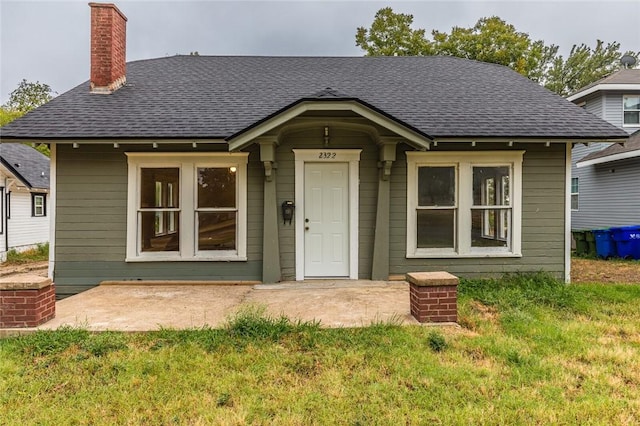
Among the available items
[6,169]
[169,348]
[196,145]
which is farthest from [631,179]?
[6,169]

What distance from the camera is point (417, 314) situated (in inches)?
162

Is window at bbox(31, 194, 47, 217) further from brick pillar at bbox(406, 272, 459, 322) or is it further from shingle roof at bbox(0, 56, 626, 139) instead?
brick pillar at bbox(406, 272, 459, 322)

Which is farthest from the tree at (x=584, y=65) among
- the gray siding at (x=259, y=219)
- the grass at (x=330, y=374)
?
the grass at (x=330, y=374)

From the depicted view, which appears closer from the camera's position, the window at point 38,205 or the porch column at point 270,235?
the porch column at point 270,235

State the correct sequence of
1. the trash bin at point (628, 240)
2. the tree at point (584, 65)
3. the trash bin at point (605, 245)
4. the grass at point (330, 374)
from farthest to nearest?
the tree at point (584, 65) < the trash bin at point (605, 245) < the trash bin at point (628, 240) < the grass at point (330, 374)

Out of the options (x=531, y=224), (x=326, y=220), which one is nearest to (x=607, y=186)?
(x=531, y=224)

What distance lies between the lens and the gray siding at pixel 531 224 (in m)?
6.36

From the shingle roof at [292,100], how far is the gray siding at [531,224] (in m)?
0.60

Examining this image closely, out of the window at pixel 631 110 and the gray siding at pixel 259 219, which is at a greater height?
the window at pixel 631 110

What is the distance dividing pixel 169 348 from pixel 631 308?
583cm

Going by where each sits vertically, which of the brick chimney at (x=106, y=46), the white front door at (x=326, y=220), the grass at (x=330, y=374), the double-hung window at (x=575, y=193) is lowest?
the grass at (x=330, y=374)

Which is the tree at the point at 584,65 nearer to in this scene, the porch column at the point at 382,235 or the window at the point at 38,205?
the porch column at the point at 382,235

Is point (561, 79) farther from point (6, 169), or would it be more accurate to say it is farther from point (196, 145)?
point (6, 169)

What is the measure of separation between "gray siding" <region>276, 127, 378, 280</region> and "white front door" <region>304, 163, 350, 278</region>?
0.27m
